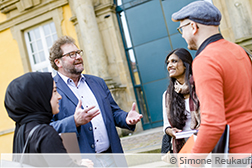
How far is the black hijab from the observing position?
1.43m

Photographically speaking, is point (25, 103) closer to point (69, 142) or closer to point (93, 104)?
point (69, 142)

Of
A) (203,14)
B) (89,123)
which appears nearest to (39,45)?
(89,123)

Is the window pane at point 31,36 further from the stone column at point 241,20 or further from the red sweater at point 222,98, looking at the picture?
the red sweater at point 222,98

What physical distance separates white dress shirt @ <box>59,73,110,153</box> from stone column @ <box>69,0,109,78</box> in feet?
18.4

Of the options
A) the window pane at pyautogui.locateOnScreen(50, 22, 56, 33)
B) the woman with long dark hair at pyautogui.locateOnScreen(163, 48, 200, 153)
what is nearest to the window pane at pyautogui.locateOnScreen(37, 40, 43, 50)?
the window pane at pyautogui.locateOnScreen(50, 22, 56, 33)

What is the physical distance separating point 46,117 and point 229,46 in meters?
1.13

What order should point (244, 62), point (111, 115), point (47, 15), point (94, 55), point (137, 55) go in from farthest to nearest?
point (47, 15)
point (137, 55)
point (94, 55)
point (111, 115)
point (244, 62)

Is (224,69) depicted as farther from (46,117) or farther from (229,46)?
(46,117)

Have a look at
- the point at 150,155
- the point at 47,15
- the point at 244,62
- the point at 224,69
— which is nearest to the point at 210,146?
the point at 224,69

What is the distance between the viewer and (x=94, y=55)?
820cm

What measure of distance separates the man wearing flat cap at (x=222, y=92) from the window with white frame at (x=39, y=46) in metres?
9.19

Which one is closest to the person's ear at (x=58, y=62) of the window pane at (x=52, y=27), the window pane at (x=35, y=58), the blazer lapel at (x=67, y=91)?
the blazer lapel at (x=67, y=91)

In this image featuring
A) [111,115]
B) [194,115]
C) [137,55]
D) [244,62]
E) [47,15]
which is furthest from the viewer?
[47,15]

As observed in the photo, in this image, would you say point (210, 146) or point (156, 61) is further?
point (156, 61)
